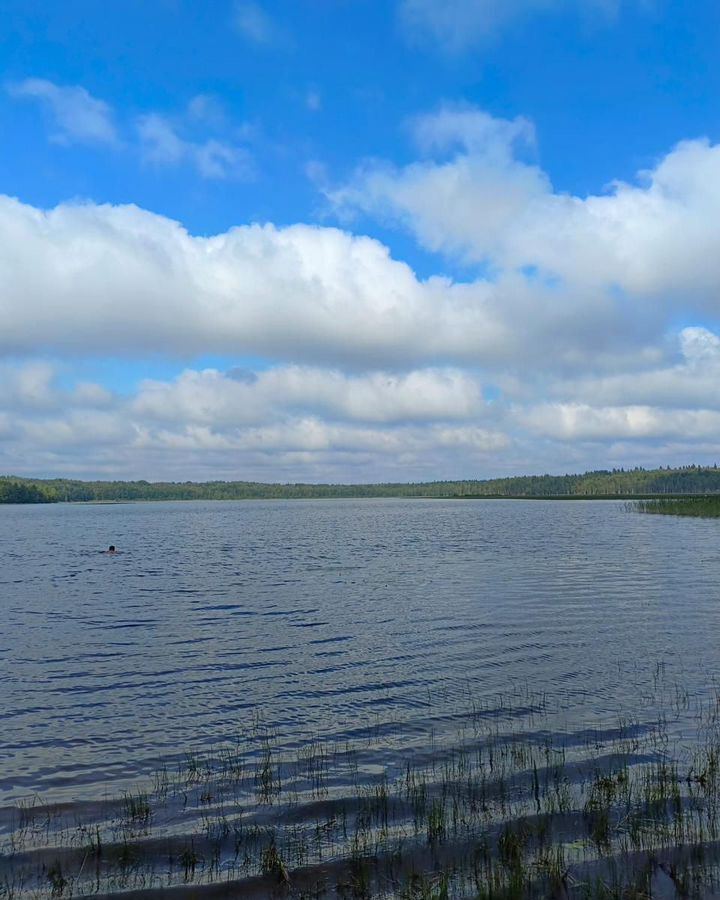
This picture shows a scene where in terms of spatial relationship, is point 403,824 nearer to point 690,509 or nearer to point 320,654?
point 320,654

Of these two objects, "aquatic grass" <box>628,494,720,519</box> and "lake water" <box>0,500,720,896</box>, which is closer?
"lake water" <box>0,500,720,896</box>

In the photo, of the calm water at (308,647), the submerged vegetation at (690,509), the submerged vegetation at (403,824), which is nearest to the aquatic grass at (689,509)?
the submerged vegetation at (690,509)

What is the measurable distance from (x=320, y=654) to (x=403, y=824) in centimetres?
1431

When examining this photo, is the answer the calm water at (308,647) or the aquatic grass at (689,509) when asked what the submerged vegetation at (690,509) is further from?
the calm water at (308,647)

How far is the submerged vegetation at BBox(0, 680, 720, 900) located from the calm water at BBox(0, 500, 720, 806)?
1.48 metres

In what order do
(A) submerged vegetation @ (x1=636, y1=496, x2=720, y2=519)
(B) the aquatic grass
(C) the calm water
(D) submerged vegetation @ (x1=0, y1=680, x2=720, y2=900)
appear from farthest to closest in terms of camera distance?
1. (B) the aquatic grass
2. (A) submerged vegetation @ (x1=636, y1=496, x2=720, y2=519)
3. (C) the calm water
4. (D) submerged vegetation @ (x1=0, y1=680, x2=720, y2=900)

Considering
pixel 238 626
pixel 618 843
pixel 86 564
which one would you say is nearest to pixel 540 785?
pixel 618 843

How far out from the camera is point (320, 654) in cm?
2534

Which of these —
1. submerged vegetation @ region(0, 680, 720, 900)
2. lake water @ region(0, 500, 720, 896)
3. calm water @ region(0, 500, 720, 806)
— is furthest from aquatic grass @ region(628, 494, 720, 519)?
submerged vegetation @ region(0, 680, 720, 900)

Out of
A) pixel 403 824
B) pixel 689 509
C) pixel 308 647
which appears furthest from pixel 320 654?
pixel 689 509

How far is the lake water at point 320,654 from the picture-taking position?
16297 mm

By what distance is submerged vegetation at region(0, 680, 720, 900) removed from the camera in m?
9.48

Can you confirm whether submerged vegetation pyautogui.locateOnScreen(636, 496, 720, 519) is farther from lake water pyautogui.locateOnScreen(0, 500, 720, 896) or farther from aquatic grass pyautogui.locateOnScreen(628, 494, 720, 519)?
lake water pyautogui.locateOnScreen(0, 500, 720, 896)

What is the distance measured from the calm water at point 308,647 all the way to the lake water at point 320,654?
0.32 ft
